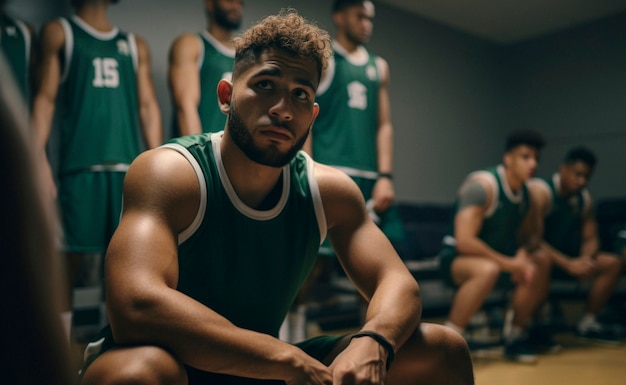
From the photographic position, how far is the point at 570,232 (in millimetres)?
4148

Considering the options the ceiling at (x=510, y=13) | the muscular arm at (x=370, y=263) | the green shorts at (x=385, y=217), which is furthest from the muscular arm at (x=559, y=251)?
the muscular arm at (x=370, y=263)

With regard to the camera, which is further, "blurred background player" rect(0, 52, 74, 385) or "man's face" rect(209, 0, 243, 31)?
"man's face" rect(209, 0, 243, 31)

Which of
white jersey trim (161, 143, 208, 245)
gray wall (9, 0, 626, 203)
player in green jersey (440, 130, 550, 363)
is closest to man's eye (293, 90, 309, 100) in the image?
white jersey trim (161, 143, 208, 245)

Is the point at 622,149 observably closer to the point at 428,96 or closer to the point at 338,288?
the point at 428,96

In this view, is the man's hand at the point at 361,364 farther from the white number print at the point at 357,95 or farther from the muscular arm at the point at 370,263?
the white number print at the point at 357,95

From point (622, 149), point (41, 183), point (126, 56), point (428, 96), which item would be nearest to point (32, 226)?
point (41, 183)

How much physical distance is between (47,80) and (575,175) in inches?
136

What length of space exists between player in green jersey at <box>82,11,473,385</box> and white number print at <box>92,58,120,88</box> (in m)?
1.34

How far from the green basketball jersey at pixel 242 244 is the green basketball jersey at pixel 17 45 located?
1.57 meters

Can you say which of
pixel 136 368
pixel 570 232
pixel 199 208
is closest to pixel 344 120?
pixel 199 208

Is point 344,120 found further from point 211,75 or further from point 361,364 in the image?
point 361,364

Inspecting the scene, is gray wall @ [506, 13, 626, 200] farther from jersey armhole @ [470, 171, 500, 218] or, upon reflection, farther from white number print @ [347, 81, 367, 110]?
white number print @ [347, 81, 367, 110]

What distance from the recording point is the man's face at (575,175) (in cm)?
395

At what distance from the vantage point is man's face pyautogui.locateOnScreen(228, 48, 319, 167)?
4.09ft
